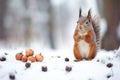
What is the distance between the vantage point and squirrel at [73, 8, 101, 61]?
14.0 feet

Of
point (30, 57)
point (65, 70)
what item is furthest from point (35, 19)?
point (65, 70)

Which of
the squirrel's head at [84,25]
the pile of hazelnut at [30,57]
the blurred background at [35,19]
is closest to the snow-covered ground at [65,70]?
the pile of hazelnut at [30,57]

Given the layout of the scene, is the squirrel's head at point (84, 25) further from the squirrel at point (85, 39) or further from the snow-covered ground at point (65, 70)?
the snow-covered ground at point (65, 70)

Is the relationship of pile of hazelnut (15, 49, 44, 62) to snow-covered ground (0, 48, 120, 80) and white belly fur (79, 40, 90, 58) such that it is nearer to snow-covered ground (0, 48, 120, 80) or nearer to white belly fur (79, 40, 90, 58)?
snow-covered ground (0, 48, 120, 80)

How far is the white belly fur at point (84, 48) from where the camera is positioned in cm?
431

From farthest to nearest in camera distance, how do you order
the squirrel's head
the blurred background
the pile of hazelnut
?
the blurred background < the pile of hazelnut < the squirrel's head

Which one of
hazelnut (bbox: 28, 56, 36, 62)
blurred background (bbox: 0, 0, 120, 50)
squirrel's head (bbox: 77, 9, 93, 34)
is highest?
squirrel's head (bbox: 77, 9, 93, 34)

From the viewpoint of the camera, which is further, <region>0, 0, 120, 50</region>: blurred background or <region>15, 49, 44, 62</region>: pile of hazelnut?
<region>0, 0, 120, 50</region>: blurred background

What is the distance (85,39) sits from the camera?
4285 mm

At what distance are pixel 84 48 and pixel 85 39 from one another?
9 centimetres

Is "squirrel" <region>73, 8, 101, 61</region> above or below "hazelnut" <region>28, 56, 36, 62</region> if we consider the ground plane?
above

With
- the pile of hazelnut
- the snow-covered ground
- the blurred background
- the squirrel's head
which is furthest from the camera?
the blurred background

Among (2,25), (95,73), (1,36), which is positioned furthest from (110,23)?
(2,25)

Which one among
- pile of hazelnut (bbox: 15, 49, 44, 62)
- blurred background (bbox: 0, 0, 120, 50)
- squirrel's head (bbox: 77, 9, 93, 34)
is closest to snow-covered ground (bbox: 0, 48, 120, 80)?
pile of hazelnut (bbox: 15, 49, 44, 62)
